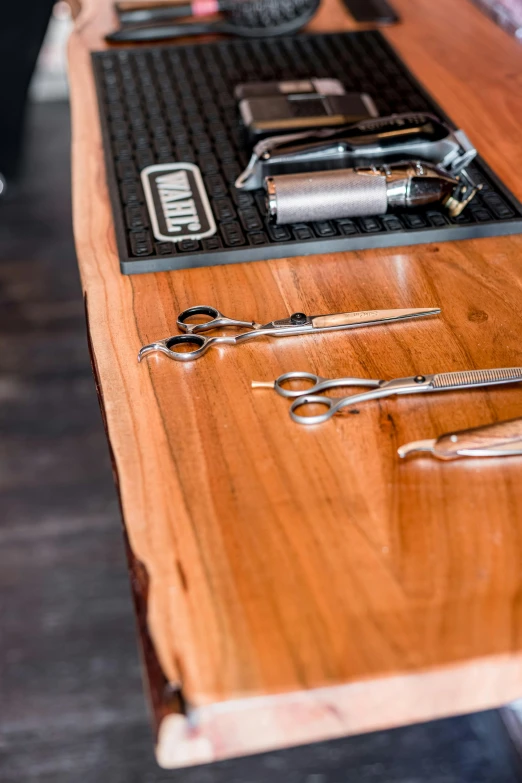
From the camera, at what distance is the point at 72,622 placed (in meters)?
1.42

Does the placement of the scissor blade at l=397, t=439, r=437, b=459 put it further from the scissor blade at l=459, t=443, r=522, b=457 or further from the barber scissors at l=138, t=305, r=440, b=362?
the barber scissors at l=138, t=305, r=440, b=362

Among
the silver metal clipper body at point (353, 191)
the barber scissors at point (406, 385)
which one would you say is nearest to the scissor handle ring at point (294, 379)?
the barber scissors at point (406, 385)

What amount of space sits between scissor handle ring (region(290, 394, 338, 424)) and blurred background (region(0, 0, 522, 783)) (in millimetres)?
648

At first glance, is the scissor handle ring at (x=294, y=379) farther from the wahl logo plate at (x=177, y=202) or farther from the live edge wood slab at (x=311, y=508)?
the wahl logo plate at (x=177, y=202)

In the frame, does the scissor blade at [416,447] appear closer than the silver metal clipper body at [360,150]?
Yes

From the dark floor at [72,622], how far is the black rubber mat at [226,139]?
0.77 meters

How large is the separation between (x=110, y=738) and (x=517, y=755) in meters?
0.61

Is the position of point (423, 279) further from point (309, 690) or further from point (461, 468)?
point (309, 690)

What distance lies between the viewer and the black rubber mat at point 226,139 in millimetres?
863

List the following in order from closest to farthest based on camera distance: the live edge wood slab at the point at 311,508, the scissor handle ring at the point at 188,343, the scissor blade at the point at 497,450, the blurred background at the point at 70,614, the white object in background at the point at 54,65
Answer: the live edge wood slab at the point at 311,508 < the scissor blade at the point at 497,450 < the scissor handle ring at the point at 188,343 < the blurred background at the point at 70,614 < the white object in background at the point at 54,65

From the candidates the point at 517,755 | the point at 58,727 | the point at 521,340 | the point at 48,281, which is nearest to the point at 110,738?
the point at 58,727

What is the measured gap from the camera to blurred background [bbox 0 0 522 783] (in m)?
1.21

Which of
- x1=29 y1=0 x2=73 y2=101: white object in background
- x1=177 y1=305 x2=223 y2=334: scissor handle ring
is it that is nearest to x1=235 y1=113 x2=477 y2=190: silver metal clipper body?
x1=177 y1=305 x2=223 y2=334: scissor handle ring

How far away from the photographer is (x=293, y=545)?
573 mm
